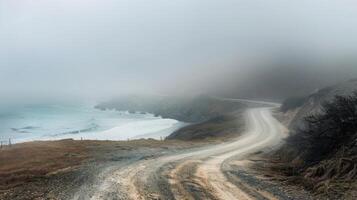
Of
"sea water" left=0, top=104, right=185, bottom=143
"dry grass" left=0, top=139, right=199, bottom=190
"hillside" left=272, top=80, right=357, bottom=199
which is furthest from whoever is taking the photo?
"sea water" left=0, top=104, right=185, bottom=143

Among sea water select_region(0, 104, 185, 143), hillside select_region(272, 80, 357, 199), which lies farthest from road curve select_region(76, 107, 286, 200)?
sea water select_region(0, 104, 185, 143)

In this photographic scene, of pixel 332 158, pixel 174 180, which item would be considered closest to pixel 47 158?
pixel 174 180

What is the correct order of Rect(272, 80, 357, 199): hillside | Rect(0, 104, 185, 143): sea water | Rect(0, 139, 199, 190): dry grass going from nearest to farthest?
Rect(272, 80, 357, 199): hillside → Rect(0, 139, 199, 190): dry grass → Rect(0, 104, 185, 143): sea water

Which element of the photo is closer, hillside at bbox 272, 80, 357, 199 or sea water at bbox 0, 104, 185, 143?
hillside at bbox 272, 80, 357, 199

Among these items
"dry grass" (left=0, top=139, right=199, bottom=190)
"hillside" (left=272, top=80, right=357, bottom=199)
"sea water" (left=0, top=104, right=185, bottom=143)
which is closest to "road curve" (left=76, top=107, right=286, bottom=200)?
"hillside" (left=272, top=80, right=357, bottom=199)

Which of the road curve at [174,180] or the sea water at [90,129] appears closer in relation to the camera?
the road curve at [174,180]

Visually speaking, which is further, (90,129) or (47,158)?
(90,129)

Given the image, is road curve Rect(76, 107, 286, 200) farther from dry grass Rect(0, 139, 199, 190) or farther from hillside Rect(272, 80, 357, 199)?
dry grass Rect(0, 139, 199, 190)

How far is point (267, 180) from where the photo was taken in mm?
21484

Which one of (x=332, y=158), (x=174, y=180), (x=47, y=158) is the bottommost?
(x=174, y=180)

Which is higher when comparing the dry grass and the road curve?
the dry grass

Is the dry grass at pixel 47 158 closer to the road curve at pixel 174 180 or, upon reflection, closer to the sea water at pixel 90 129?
the road curve at pixel 174 180

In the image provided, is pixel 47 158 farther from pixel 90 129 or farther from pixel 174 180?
pixel 90 129

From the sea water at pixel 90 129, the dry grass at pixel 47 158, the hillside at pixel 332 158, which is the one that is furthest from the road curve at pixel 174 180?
the sea water at pixel 90 129
